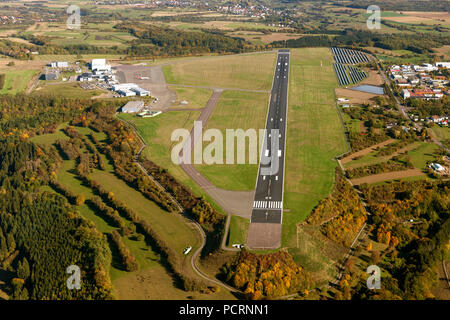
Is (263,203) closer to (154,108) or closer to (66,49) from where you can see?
(154,108)

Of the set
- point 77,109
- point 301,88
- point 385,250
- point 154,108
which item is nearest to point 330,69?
point 301,88

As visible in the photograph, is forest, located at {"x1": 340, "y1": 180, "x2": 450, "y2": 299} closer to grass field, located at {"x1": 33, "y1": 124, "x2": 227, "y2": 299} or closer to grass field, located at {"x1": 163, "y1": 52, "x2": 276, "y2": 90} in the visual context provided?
grass field, located at {"x1": 33, "y1": 124, "x2": 227, "y2": 299}

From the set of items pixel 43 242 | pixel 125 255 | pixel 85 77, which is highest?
pixel 85 77

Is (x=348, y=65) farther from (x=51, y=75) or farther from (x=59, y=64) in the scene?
(x=59, y=64)

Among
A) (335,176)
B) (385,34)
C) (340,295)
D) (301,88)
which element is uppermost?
(385,34)

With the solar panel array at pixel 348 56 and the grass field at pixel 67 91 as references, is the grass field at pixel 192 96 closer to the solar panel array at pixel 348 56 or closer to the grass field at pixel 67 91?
the grass field at pixel 67 91

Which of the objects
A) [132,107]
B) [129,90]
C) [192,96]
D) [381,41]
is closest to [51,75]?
[129,90]

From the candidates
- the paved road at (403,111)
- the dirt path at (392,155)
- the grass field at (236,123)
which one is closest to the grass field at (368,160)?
the dirt path at (392,155)
